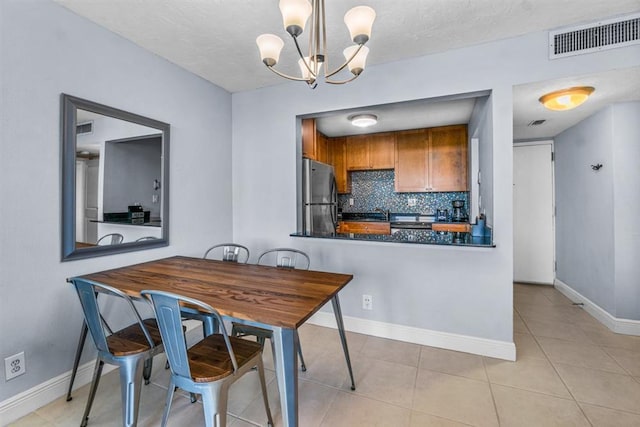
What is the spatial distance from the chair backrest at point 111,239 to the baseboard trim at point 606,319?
A: 4.44m

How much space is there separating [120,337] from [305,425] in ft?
3.82

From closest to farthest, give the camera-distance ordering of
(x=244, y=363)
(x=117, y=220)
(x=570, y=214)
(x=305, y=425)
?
(x=244, y=363) < (x=305, y=425) < (x=117, y=220) < (x=570, y=214)

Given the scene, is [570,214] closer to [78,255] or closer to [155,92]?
[155,92]

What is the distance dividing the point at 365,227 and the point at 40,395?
12.6 feet

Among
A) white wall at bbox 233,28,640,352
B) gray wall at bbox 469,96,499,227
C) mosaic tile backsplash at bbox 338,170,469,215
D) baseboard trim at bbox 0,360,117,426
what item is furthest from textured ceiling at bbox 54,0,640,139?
baseboard trim at bbox 0,360,117,426

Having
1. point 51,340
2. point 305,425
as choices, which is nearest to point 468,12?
point 305,425

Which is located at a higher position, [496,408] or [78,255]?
[78,255]

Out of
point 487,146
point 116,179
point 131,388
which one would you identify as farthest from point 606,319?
point 116,179

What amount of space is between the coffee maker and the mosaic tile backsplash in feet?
0.34

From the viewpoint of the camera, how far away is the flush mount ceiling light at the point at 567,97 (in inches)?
89.8

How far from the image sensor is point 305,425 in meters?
1.59

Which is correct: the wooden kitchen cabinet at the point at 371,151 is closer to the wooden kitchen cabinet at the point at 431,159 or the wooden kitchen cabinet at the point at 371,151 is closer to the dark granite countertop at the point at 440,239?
the wooden kitchen cabinet at the point at 431,159

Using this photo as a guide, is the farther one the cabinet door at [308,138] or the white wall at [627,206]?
the cabinet door at [308,138]

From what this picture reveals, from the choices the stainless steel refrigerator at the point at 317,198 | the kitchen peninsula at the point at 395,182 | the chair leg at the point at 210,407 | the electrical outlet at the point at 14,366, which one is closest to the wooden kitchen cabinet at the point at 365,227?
the kitchen peninsula at the point at 395,182
